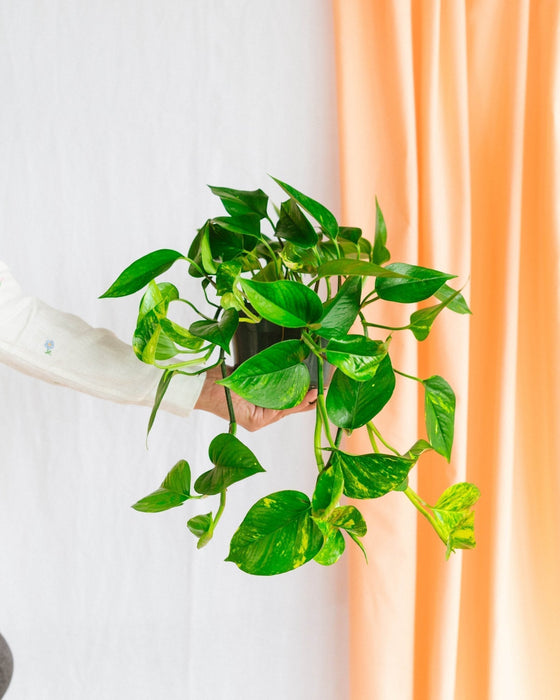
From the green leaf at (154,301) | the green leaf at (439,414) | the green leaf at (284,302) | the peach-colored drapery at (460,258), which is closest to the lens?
the green leaf at (284,302)

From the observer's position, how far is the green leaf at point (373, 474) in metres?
0.62

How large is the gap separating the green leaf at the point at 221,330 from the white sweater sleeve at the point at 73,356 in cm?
17

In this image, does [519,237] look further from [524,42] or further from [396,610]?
[396,610]

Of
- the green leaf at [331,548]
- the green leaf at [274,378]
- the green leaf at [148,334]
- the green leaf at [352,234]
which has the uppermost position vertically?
the green leaf at [352,234]

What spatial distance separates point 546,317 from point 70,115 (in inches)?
35.6

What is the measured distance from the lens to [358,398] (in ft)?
2.18

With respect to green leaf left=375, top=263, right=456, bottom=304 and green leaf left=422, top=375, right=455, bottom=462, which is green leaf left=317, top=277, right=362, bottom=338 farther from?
green leaf left=422, top=375, right=455, bottom=462

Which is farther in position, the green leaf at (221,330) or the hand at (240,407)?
the hand at (240,407)

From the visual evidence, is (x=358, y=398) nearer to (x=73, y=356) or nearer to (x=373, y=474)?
(x=373, y=474)

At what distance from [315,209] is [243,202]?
12cm

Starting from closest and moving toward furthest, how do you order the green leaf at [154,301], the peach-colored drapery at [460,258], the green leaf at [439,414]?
the green leaf at [154,301] → the green leaf at [439,414] → the peach-colored drapery at [460,258]

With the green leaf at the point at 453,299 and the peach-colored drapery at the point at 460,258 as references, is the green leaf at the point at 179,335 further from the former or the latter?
the peach-colored drapery at the point at 460,258

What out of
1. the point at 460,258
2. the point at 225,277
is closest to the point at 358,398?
the point at 225,277

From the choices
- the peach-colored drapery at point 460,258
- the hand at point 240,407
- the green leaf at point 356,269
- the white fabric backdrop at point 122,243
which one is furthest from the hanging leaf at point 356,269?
the white fabric backdrop at point 122,243
